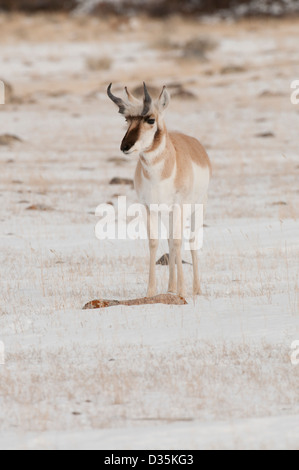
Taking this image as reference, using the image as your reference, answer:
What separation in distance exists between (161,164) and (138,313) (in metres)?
1.42

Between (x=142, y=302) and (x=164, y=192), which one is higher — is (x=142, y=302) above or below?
below

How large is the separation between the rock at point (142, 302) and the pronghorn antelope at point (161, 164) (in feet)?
1.55

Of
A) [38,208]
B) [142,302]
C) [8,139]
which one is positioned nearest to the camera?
[142,302]

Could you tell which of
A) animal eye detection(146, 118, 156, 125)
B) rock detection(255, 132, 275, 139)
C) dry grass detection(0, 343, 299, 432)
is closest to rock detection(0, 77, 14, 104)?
rock detection(255, 132, 275, 139)

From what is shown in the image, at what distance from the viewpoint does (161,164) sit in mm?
8859

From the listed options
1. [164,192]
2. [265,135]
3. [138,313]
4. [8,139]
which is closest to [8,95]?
[8,139]

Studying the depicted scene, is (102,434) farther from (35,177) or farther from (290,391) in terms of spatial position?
(35,177)

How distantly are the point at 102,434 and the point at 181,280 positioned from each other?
148 inches

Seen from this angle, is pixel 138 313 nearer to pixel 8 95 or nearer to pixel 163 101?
pixel 163 101

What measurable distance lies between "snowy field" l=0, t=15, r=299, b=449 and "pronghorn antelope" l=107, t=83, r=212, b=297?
2.12 ft

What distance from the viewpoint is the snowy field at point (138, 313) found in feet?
19.5

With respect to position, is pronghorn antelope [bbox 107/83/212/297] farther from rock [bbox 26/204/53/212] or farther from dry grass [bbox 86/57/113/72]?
dry grass [bbox 86/57/113/72]

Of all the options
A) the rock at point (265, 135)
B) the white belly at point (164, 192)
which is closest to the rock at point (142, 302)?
the white belly at point (164, 192)

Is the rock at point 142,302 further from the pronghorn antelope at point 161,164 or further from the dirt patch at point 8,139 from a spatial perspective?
the dirt patch at point 8,139
